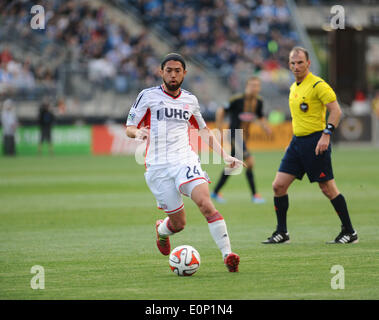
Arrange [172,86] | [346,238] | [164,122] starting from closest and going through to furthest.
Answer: [172,86] → [164,122] → [346,238]

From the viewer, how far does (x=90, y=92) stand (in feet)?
111

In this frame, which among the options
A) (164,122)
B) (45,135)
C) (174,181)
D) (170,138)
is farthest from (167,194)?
(45,135)

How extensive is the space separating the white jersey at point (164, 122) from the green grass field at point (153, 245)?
4.15 ft

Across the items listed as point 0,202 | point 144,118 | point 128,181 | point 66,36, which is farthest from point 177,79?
point 66,36

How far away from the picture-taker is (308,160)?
10289 mm

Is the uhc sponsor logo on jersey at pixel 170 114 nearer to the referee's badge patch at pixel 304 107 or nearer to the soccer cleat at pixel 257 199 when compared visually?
the referee's badge patch at pixel 304 107

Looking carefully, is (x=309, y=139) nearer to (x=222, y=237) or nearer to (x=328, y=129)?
(x=328, y=129)

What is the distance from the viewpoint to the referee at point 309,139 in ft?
33.2

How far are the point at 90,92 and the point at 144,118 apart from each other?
25.7m

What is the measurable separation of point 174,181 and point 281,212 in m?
2.54

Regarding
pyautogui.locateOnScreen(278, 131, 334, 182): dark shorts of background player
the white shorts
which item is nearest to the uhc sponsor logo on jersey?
the white shorts

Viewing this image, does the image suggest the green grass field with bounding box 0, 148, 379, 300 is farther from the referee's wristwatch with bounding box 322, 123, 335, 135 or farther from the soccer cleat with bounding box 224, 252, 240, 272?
the referee's wristwatch with bounding box 322, 123, 335, 135

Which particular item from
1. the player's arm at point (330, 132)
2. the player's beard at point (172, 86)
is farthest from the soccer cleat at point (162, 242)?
the player's arm at point (330, 132)
